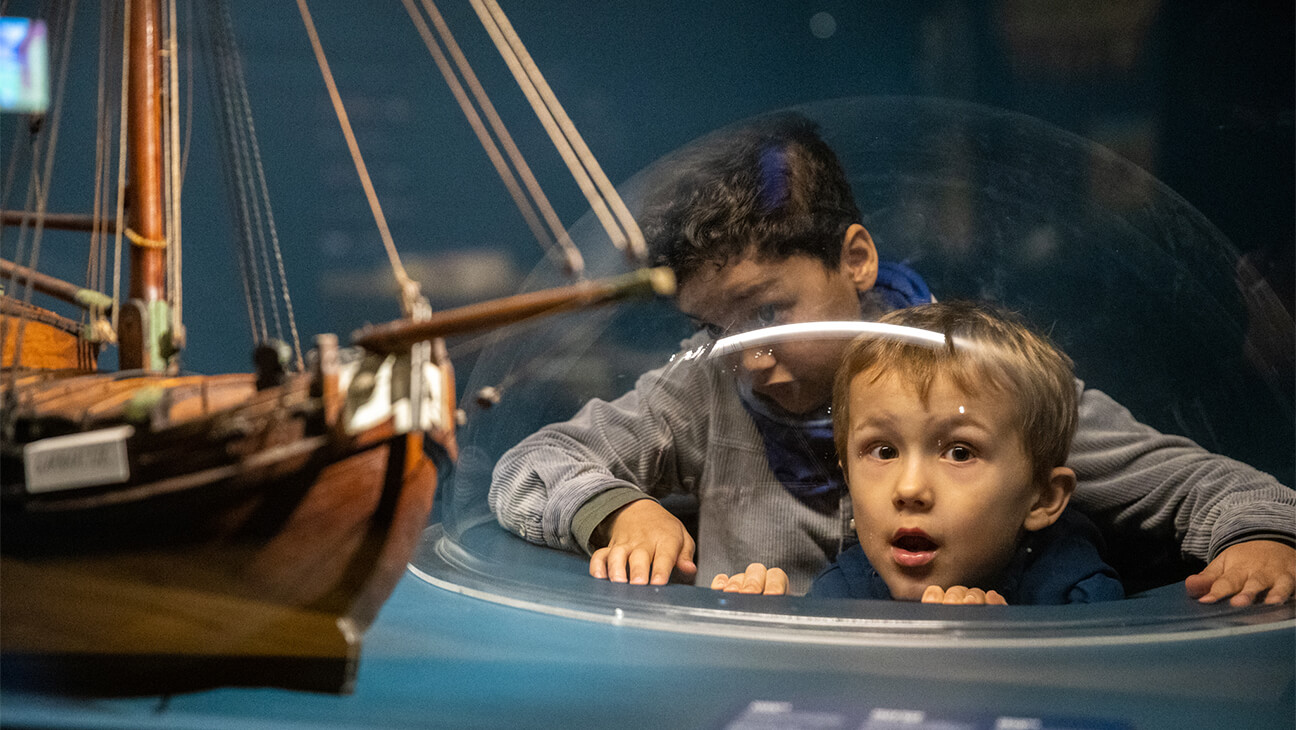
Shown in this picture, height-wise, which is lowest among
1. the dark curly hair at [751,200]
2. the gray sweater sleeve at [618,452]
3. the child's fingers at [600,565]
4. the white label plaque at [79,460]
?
the child's fingers at [600,565]

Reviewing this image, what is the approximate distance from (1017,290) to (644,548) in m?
0.37

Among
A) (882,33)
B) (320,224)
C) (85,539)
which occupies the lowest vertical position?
(85,539)

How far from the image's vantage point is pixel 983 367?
771 mm

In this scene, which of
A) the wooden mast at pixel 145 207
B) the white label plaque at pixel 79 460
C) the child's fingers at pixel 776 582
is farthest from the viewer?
the child's fingers at pixel 776 582

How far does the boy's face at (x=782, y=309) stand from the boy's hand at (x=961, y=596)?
0.17 metres

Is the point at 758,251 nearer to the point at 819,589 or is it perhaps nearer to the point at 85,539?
the point at 819,589

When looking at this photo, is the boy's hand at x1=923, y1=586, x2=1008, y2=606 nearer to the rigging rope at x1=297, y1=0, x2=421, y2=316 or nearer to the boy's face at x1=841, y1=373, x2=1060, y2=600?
the boy's face at x1=841, y1=373, x2=1060, y2=600

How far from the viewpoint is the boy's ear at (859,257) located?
829 millimetres

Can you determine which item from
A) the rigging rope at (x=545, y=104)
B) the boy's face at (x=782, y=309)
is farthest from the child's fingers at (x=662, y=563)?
the rigging rope at (x=545, y=104)

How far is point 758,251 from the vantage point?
811 mm

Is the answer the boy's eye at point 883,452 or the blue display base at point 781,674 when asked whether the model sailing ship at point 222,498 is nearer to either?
the blue display base at point 781,674

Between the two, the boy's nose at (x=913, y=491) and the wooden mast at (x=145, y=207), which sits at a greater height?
the wooden mast at (x=145, y=207)

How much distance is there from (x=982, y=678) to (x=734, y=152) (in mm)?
446

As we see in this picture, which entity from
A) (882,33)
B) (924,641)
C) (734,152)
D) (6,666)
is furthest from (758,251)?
(6,666)
